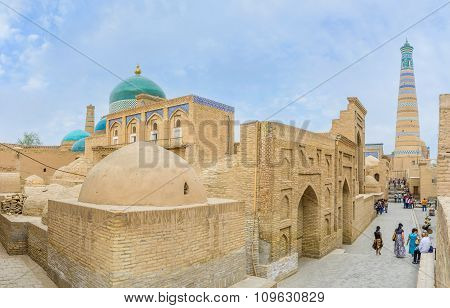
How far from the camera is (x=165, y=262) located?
5773 mm

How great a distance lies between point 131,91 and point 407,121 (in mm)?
30983

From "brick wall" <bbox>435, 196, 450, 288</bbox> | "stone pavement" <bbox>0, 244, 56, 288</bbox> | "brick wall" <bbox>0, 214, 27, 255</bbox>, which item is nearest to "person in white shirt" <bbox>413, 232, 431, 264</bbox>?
"brick wall" <bbox>435, 196, 450, 288</bbox>

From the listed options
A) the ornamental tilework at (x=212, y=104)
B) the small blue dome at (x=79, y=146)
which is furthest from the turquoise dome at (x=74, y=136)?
the ornamental tilework at (x=212, y=104)

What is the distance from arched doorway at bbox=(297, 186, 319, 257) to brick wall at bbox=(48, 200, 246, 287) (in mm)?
5372

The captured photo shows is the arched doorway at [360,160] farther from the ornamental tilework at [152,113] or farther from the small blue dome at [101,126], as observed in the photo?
the small blue dome at [101,126]

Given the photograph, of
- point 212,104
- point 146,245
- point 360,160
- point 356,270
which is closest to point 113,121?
point 212,104

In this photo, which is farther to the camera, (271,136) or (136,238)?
(271,136)

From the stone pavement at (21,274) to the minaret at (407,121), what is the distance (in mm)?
40541

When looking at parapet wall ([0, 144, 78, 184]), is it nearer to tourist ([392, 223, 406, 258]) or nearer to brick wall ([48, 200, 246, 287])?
brick wall ([48, 200, 246, 287])

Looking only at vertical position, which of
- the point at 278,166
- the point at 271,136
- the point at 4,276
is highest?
the point at 271,136

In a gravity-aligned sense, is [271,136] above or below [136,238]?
above
